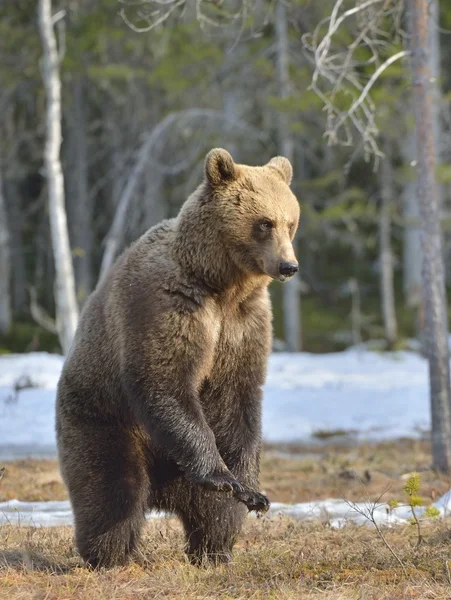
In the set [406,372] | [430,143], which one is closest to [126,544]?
[430,143]

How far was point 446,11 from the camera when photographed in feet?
77.8

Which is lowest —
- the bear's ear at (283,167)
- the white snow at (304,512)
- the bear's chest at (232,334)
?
the white snow at (304,512)

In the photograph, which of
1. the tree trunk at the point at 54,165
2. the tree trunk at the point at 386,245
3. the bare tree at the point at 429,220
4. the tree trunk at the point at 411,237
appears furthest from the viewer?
the tree trunk at the point at 411,237

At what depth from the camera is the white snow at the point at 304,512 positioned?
691 cm

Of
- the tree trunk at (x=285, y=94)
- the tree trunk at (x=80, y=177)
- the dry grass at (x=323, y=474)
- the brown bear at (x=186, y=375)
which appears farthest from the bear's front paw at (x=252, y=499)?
the tree trunk at (x=80, y=177)

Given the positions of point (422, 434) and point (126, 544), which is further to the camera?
point (422, 434)

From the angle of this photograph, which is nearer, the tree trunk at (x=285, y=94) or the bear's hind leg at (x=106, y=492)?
the bear's hind leg at (x=106, y=492)

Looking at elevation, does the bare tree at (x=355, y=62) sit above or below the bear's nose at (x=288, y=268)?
above

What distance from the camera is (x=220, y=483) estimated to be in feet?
16.4

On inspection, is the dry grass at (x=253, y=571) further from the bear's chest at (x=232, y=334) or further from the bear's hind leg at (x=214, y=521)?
the bear's chest at (x=232, y=334)

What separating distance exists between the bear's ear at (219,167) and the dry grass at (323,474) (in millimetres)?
3124

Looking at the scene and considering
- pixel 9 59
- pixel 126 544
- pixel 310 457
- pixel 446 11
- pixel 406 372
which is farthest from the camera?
pixel 446 11

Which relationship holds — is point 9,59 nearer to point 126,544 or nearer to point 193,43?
point 193,43

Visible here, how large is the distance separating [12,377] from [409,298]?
12.9 m
